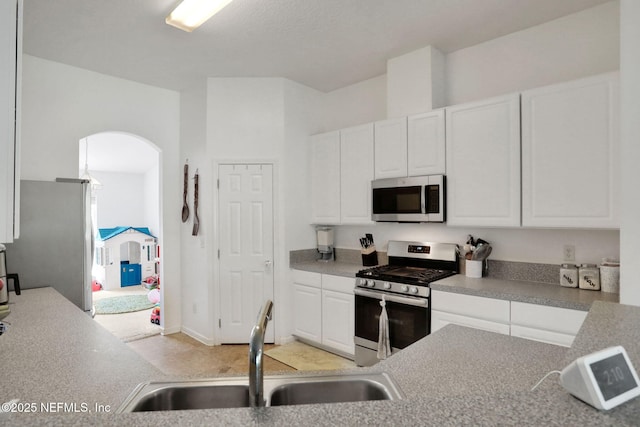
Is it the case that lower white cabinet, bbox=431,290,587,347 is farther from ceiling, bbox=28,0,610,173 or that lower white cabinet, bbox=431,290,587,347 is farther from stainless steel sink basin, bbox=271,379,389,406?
ceiling, bbox=28,0,610,173

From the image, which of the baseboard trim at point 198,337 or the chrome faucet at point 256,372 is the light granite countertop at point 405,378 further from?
the baseboard trim at point 198,337

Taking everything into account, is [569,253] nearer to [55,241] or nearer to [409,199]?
[409,199]

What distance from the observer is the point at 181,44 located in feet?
10.2

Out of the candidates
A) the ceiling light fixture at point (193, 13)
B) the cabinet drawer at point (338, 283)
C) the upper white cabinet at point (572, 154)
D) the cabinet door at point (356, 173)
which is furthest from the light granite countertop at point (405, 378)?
the ceiling light fixture at point (193, 13)

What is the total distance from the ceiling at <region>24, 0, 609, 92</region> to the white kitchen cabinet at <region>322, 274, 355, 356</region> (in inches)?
81.7

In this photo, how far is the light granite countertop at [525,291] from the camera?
2219 millimetres

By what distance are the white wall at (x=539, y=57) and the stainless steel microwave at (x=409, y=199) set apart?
0.86m

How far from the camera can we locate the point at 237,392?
1.01 metres

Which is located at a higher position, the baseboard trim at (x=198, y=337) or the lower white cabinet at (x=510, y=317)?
the lower white cabinet at (x=510, y=317)

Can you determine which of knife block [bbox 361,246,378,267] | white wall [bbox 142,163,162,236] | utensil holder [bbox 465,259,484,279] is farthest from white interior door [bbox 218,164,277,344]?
white wall [bbox 142,163,162,236]

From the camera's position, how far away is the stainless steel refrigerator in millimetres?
2770

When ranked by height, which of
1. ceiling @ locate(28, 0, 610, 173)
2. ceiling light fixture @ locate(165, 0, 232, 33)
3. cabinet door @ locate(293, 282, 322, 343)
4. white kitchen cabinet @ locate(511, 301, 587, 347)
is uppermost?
ceiling @ locate(28, 0, 610, 173)

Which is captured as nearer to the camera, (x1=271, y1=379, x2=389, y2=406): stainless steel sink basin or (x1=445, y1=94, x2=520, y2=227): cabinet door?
(x1=271, y1=379, x2=389, y2=406): stainless steel sink basin

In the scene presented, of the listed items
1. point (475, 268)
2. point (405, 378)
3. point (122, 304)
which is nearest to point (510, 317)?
point (475, 268)
